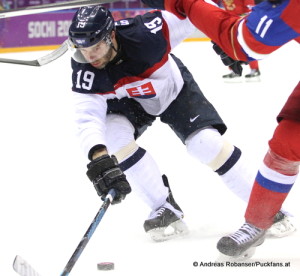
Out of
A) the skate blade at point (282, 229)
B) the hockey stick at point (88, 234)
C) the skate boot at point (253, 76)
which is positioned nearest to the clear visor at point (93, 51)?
the hockey stick at point (88, 234)

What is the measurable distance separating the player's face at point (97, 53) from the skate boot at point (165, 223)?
62 centimetres

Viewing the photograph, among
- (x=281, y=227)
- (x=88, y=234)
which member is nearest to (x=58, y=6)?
(x=88, y=234)

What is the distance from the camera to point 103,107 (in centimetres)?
259

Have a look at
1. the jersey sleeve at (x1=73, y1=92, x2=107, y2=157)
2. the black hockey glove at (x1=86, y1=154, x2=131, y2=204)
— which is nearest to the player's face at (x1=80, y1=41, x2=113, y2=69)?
the jersey sleeve at (x1=73, y1=92, x2=107, y2=157)

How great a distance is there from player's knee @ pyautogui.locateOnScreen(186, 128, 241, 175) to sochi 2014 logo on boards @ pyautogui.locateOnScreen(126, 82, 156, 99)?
9.0 inches

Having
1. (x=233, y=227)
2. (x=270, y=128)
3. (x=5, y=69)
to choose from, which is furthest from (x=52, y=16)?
(x=233, y=227)

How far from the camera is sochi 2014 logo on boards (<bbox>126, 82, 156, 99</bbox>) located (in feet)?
8.55

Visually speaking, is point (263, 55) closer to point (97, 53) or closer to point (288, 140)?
point (288, 140)

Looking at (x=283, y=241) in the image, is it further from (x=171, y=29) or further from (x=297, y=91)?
(x=171, y=29)

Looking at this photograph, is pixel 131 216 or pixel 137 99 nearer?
pixel 137 99

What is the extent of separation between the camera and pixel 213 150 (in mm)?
2551

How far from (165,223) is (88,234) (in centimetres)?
57

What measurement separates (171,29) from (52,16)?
279 inches

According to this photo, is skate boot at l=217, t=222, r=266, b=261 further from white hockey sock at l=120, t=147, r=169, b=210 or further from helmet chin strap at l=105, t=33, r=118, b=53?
helmet chin strap at l=105, t=33, r=118, b=53
